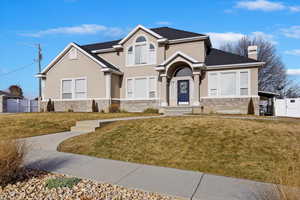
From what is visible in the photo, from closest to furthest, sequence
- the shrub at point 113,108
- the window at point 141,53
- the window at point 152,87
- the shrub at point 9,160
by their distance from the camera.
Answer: the shrub at point 9,160 → the shrub at point 113,108 → the window at point 152,87 → the window at point 141,53

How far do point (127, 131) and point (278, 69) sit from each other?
35574mm

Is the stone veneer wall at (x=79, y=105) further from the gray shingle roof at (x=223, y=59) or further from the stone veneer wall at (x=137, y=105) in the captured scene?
the gray shingle roof at (x=223, y=59)

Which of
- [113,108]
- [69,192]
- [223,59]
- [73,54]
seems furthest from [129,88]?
[69,192]

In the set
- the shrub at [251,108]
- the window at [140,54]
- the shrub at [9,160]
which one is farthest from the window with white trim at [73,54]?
the shrub at [9,160]

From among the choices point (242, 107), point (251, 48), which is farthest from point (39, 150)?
point (251, 48)

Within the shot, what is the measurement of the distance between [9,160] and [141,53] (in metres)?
15.7

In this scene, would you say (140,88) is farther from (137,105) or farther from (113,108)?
(113,108)

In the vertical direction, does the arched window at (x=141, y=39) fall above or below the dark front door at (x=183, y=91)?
above

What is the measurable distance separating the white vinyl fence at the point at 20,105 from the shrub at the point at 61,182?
26295 millimetres

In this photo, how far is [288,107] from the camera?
53.9 ft

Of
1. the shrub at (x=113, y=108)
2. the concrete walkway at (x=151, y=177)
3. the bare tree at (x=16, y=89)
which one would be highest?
the bare tree at (x=16, y=89)

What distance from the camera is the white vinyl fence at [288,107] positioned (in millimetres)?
16125

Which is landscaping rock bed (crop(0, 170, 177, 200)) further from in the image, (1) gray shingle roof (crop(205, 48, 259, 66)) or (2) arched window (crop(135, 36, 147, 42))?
(2) arched window (crop(135, 36, 147, 42))

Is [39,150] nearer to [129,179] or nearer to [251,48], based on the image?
[129,179]
